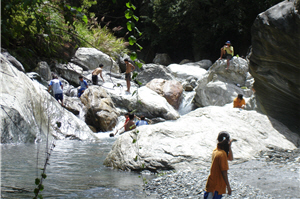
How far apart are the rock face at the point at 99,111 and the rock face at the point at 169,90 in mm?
4001

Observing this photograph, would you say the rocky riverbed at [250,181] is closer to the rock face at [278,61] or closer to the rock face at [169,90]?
the rock face at [278,61]

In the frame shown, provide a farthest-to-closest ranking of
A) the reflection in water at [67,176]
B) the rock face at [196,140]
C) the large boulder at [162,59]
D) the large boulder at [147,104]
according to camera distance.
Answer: the large boulder at [162,59] → the large boulder at [147,104] → the rock face at [196,140] → the reflection in water at [67,176]

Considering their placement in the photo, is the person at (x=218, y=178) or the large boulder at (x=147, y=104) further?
the large boulder at (x=147, y=104)

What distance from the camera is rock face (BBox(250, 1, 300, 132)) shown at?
24.6 feet

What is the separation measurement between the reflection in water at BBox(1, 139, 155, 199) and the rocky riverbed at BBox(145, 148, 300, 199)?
459mm

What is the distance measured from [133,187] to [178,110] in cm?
1300

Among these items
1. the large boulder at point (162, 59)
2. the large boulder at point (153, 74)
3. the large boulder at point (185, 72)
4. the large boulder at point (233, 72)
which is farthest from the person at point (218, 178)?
the large boulder at point (162, 59)

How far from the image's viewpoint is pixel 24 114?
9.71 meters

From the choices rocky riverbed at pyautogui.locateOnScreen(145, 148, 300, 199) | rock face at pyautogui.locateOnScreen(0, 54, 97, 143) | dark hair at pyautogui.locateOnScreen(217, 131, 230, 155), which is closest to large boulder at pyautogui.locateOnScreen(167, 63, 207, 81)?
rock face at pyautogui.locateOnScreen(0, 54, 97, 143)

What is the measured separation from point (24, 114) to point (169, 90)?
10240mm

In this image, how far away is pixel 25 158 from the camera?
25.8 ft

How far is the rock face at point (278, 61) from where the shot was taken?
750cm

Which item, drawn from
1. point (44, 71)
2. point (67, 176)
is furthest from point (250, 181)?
point (44, 71)

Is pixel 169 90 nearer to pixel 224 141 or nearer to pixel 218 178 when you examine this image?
pixel 224 141
